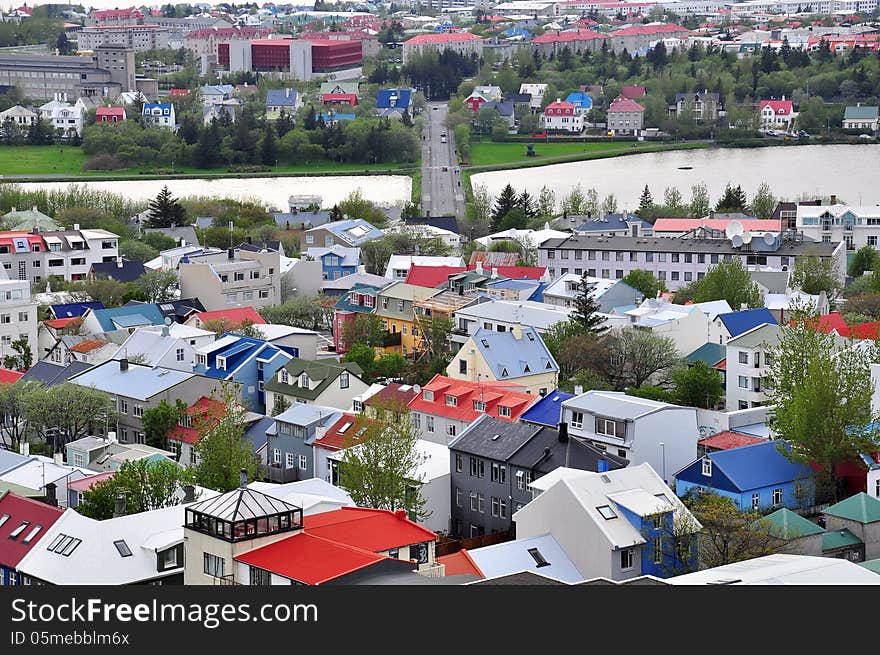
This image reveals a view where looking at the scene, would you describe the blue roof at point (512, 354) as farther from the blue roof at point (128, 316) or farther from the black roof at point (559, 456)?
the blue roof at point (128, 316)

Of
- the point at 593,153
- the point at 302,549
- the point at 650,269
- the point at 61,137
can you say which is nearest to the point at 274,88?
the point at 61,137

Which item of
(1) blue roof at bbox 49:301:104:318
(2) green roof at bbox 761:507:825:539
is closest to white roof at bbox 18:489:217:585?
(2) green roof at bbox 761:507:825:539

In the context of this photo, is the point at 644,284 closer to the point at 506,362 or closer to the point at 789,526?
the point at 506,362

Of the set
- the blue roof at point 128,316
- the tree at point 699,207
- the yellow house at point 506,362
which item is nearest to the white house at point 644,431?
the yellow house at point 506,362

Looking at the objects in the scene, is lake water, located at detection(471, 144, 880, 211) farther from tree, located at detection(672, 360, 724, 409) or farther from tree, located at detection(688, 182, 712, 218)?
tree, located at detection(672, 360, 724, 409)

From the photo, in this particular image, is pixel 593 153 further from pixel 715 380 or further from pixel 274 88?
pixel 715 380
